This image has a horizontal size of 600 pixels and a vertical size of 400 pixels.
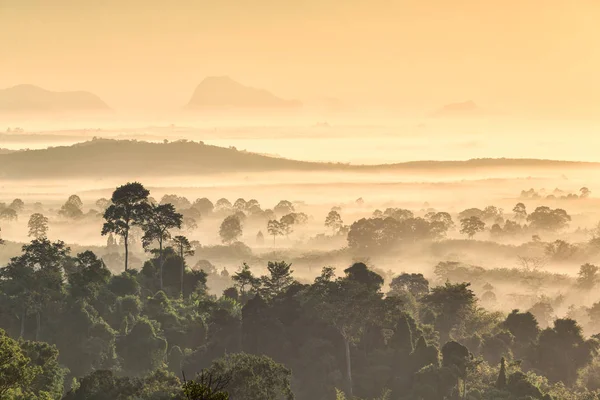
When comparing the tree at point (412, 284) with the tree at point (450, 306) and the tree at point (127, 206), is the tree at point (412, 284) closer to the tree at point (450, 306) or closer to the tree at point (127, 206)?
the tree at point (450, 306)

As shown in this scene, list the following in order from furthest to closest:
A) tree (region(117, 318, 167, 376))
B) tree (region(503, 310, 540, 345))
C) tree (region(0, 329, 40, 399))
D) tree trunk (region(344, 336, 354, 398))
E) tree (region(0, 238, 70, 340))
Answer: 1. tree (region(503, 310, 540, 345))
2. tree (region(117, 318, 167, 376))
3. tree (region(0, 238, 70, 340))
4. tree trunk (region(344, 336, 354, 398))
5. tree (region(0, 329, 40, 399))

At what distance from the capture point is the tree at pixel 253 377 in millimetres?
98000

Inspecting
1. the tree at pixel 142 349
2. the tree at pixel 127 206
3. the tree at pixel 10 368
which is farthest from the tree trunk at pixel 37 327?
the tree at pixel 10 368

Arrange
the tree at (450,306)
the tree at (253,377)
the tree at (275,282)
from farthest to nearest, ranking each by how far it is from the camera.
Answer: the tree at (450,306) < the tree at (275,282) < the tree at (253,377)

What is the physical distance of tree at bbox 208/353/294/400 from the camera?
98000mm

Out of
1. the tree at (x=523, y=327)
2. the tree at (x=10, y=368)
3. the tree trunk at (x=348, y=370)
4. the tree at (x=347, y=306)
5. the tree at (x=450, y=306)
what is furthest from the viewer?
the tree at (x=523, y=327)

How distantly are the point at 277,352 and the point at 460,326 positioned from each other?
1213 inches

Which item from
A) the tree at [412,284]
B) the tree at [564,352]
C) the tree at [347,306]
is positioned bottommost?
the tree at [564,352]

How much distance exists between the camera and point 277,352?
12888 centimetres

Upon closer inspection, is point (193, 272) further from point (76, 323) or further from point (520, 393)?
point (520, 393)

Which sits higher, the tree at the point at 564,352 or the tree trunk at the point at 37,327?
the tree trunk at the point at 37,327

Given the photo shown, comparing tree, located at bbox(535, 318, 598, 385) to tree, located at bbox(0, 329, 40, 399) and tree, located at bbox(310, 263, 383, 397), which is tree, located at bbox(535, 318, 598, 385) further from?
tree, located at bbox(0, 329, 40, 399)

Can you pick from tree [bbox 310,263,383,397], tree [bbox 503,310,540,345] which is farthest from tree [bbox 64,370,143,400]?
tree [bbox 503,310,540,345]

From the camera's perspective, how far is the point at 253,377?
99.3 m
